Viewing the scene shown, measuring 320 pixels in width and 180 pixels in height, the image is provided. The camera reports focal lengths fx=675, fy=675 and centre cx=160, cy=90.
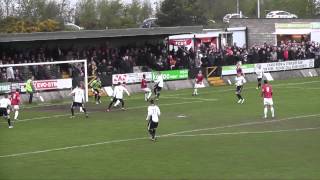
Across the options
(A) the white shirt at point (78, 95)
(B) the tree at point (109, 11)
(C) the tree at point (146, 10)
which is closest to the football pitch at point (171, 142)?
(A) the white shirt at point (78, 95)

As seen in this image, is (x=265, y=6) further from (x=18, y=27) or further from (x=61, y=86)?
(x=61, y=86)

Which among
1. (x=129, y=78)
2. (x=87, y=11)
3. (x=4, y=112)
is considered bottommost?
(x=4, y=112)

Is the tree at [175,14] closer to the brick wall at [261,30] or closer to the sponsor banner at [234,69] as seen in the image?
the brick wall at [261,30]

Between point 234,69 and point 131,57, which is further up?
point 131,57

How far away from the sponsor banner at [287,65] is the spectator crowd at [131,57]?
581 mm

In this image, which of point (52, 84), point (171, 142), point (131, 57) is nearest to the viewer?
point (171, 142)

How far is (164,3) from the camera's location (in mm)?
90062

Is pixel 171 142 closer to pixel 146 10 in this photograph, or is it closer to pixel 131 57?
pixel 131 57

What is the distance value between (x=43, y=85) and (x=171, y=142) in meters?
22.1

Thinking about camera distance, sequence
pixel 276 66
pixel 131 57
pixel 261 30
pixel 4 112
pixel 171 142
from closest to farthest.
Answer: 1. pixel 171 142
2. pixel 4 112
3. pixel 131 57
4. pixel 276 66
5. pixel 261 30

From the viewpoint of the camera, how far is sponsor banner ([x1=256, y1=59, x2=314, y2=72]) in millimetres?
61397

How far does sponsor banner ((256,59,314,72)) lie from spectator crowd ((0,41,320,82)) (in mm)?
581

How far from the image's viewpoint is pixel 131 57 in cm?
5666

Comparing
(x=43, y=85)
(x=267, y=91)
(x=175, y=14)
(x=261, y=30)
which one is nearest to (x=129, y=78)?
Answer: (x=43, y=85)
